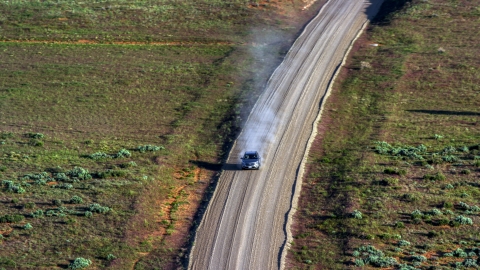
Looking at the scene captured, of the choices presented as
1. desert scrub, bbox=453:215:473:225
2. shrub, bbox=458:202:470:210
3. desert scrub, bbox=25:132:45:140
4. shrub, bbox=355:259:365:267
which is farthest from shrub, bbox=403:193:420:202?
desert scrub, bbox=25:132:45:140

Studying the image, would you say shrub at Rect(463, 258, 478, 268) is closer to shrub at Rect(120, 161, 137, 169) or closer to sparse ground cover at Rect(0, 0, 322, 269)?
sparse ground cover at Rect(0, 0, 322, 269)

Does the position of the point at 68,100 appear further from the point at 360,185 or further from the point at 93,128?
the point at 360,185

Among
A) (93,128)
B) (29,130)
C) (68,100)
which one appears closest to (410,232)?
(93,128)

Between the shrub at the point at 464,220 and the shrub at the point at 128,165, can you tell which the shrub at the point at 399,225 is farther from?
the shrub at the point at 128,165

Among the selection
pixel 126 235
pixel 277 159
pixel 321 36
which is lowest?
pixel 321 36

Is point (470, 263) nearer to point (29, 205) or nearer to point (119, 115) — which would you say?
point (29, 205)

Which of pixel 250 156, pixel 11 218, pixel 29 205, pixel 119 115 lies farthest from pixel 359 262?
pixel 119 115
